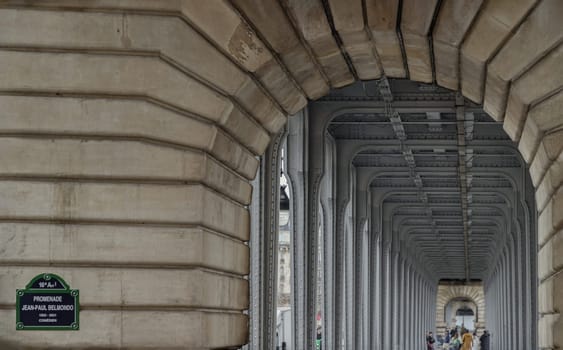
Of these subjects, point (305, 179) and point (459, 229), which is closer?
point (305, 179)

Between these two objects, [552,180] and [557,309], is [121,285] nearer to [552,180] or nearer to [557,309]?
[557,309]

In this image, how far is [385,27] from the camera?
14570 millimetres

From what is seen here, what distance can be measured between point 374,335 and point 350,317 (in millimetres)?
9841

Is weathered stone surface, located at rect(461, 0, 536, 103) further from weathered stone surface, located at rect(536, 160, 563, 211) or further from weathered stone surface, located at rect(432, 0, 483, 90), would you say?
weathered stone surface, located at rect(536, 160, 563, 211)

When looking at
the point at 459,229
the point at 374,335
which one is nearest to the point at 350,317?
the point at 374,335

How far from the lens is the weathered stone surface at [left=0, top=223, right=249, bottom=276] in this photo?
43.5ft

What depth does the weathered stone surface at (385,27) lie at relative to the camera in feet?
46.7

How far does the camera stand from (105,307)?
13312 mm

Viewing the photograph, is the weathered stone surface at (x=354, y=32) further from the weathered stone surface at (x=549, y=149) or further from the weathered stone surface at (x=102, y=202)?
the weathered stone surface at (x=102, y=202)

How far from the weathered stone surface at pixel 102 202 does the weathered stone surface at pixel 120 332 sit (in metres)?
1.08

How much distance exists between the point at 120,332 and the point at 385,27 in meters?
4.96

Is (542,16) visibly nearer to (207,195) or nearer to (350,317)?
(207,195)

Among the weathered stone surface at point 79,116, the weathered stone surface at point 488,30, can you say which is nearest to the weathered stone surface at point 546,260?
the weathered stone surface at point 488,30

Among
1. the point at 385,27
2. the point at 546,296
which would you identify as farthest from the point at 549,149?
the point at 385,27
